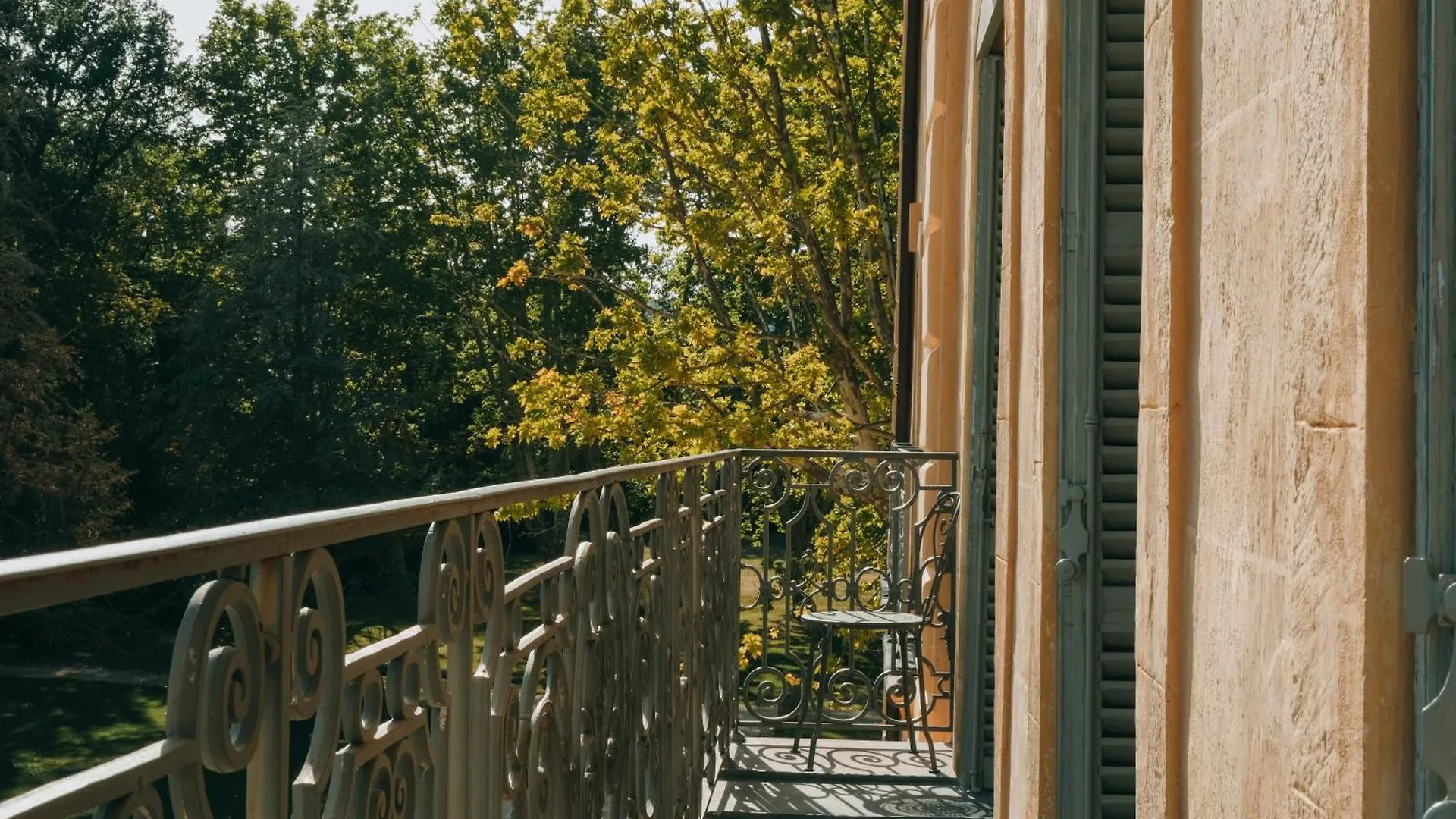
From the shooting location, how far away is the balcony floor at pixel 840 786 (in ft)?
19.2

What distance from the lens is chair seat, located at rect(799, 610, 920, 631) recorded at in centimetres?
616

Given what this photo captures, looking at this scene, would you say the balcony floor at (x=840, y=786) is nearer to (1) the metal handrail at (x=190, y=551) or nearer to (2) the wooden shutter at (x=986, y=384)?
(2) the wooden shutter at (x=986, y=384)

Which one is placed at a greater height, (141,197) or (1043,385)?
(141,197)

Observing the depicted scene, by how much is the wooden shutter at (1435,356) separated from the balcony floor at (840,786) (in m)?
4.51

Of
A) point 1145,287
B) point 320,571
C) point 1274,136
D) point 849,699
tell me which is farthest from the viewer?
point 849,699

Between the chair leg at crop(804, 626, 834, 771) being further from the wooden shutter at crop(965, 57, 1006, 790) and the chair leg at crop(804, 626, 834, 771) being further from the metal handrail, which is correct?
the metal handrail

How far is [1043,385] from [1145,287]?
3.69 feet

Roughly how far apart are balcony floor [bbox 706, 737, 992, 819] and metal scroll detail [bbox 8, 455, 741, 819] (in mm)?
1369

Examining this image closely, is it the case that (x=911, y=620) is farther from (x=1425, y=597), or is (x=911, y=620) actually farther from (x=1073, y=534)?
(x=1425, y=597)

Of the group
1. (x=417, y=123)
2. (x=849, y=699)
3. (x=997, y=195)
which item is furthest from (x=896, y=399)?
(x=417, y=123)

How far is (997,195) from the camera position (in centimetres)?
611

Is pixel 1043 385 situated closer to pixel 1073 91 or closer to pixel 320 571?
A: pixel 1073 91

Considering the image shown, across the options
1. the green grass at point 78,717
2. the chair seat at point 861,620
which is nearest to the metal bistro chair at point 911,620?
the chair seat at point 861,620

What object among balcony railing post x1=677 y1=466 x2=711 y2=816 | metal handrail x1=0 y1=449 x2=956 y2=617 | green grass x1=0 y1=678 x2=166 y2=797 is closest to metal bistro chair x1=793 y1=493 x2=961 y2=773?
balcony railing post x1=677 y1=466 x2=711 y2=816
